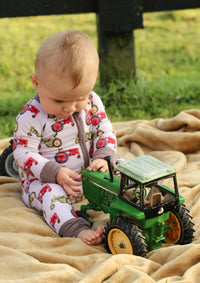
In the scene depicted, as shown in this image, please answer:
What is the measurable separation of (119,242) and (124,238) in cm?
6

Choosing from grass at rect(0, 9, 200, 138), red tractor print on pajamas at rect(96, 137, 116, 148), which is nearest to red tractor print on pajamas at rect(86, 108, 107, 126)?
red tractor print on pajamas at rect(96, 137, 116, 148)

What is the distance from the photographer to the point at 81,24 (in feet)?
22.6

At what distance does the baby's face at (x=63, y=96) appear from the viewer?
234 centimetres

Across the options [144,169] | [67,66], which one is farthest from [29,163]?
[144,169]

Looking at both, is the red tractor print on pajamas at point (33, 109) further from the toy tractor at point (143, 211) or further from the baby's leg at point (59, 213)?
the toy tractor at point (143, 211)

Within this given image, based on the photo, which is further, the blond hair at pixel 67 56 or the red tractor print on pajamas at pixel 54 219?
the red tractor print on pajamas at pixel 54 219

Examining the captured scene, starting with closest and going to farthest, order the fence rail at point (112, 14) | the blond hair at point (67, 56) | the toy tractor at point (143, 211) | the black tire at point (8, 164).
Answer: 1. the toy tractor at point (143, 211)
2. the blond hair at point (67, 56)
3. the black tire at point (8, 164)
4. the fence rail at point (112, 14)

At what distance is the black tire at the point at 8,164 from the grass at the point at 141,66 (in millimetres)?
976

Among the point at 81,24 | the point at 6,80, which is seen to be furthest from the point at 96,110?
the point at 81,24

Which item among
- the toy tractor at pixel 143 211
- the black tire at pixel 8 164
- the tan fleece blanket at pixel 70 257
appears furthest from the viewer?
the black tire at pixel 8 164

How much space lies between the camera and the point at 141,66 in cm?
591

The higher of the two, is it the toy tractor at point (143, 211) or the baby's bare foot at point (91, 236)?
the toy tractor at point (143, 211)

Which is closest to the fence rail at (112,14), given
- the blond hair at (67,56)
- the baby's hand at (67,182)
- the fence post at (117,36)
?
the fence post at (117,36)

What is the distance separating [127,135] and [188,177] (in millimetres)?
809
